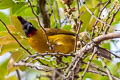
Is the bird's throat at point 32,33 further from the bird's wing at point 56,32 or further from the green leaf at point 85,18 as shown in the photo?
the green leaf at point 85,18

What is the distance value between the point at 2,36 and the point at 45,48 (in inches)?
15.3

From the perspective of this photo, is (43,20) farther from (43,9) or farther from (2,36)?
(2,36)

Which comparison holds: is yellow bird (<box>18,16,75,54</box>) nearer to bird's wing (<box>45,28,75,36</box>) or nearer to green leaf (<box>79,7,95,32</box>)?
bird's wing (<box>45,28,75,36</box>)

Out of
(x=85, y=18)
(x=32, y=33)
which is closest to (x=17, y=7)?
(x=32, y=33)

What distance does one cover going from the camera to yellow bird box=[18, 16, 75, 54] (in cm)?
214

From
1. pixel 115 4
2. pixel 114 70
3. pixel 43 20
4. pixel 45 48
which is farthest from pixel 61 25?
pixel 115 4

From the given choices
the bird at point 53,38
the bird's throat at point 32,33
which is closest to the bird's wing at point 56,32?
the bird at point 53,38

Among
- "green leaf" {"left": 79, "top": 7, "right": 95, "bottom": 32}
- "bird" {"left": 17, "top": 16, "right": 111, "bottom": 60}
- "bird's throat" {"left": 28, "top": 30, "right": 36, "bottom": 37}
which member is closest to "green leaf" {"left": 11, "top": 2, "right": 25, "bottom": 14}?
"bird" {"left": 17, "top": 16, "right": 111, "bottom": 60}

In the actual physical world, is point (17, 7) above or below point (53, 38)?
above

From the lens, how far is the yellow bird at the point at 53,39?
214cm

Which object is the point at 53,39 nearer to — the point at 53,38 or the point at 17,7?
the point at 53,38

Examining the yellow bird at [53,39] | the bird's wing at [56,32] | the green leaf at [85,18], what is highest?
the green leaf at [85,18]

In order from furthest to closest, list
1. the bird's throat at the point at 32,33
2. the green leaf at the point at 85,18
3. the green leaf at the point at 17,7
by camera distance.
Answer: the bird's throat at the point at 32,33 < the green leaf at the point at 17,7 < the green leaf at the point at 85,18

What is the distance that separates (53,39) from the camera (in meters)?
2.20
